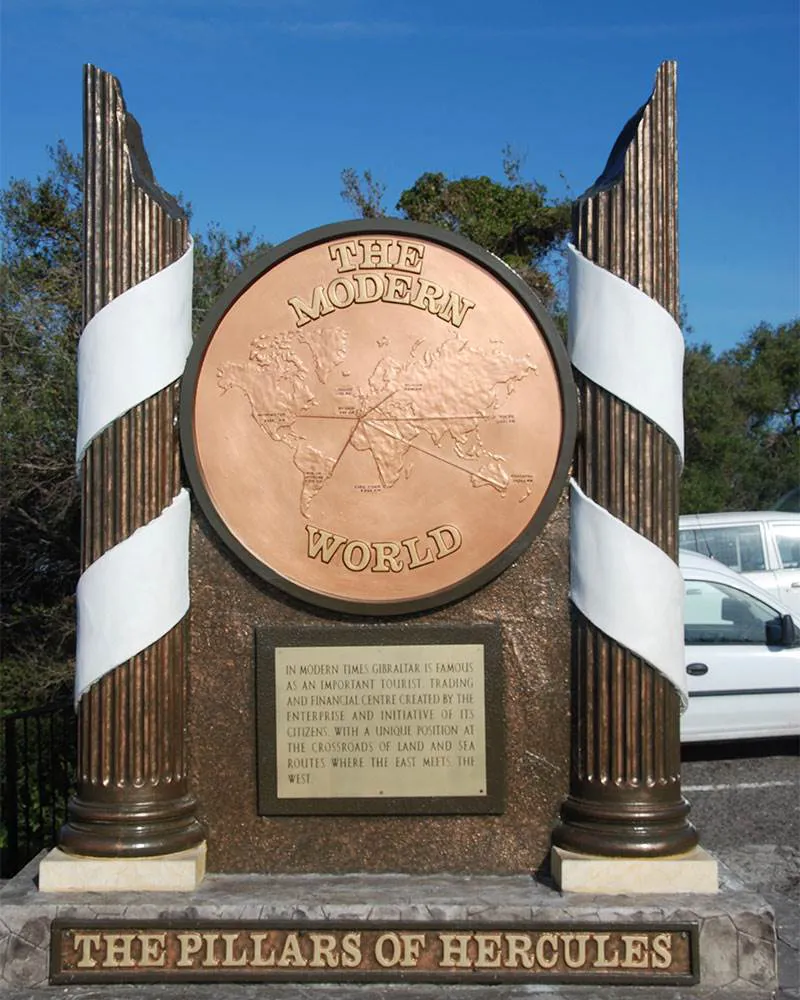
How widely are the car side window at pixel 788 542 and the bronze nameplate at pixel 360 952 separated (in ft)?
27.1

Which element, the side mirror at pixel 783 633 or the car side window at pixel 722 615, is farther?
the car side window at pixel 722 615

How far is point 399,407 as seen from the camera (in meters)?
4.93

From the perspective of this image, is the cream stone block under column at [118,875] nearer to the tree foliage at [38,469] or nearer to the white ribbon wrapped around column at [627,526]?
the white ribbon wrapped around column at [627,526]

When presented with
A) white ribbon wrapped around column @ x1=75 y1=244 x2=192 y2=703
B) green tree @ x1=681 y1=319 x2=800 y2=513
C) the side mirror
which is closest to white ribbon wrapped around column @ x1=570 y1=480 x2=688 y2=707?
white ribbon wrapped around column @ x1=75 y1=244 x2=192 y2=703

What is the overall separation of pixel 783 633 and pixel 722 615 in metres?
0.74

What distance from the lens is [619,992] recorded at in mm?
4340

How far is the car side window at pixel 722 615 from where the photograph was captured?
9.39 meters

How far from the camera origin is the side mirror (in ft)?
29.2

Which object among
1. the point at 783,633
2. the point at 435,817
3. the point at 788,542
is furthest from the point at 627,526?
the point at 788,542

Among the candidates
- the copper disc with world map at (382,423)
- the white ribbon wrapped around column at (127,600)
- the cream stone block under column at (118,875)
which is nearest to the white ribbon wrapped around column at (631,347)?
the copper disc with world map at (382,423)

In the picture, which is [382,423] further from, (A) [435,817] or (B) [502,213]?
(B) [502,213]

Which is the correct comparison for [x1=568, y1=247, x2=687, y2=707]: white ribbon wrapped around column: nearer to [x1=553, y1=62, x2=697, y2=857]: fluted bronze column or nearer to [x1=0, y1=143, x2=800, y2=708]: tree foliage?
[x1=553, y1=62, x2=697, y2=857]: fluted bronze column

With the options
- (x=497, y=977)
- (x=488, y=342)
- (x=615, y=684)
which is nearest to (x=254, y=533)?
(x=488, y=342)

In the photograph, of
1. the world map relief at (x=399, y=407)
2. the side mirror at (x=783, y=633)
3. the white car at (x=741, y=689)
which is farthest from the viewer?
the white car at (x=741, y=689)
